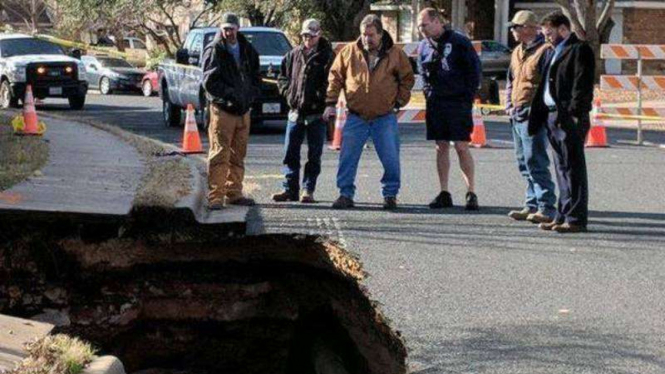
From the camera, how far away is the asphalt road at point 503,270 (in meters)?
7.00

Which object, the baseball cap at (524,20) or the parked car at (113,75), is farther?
the parked car at (113,75)

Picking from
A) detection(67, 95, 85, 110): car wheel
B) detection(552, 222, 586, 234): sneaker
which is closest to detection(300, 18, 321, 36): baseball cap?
detection(552, 222, 586, 234): sneaker

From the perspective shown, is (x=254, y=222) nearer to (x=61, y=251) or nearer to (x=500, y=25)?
(x=61, y=251)

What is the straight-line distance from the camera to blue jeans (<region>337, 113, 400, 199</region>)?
12336mm

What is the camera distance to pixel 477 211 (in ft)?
39.9

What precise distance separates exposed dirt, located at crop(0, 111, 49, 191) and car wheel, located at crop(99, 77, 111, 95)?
2389cm

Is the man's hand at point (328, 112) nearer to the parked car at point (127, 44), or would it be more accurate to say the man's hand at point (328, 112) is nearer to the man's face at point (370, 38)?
the man's face at point (370, 38)

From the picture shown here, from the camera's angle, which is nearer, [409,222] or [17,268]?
[17,268]

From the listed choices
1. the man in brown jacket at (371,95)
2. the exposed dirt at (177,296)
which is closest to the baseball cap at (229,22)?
the man in brown jacket at (371,95)

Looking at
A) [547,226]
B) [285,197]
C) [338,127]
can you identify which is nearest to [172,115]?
[338,127]

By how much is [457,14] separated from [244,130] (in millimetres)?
31775

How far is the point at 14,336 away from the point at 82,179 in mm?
6260

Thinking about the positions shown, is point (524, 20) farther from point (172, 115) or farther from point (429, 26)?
point (172, 115)

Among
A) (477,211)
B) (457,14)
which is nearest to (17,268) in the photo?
(477,211)
